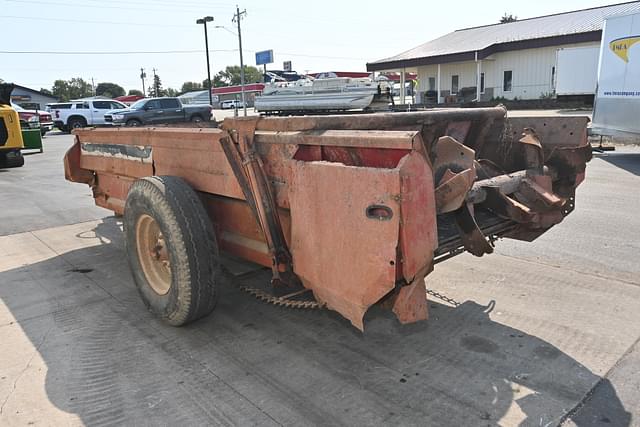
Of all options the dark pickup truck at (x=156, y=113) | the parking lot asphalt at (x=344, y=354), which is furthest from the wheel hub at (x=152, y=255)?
the dark pickup truck at (x=156, y=113)

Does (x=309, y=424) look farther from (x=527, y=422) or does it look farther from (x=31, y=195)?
(x=31, y=195)

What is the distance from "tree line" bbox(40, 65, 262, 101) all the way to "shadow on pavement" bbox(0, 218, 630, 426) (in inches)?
4187

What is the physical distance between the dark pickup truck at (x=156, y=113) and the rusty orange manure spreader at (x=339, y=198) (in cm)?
2248

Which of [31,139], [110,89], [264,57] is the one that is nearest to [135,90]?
[110,89]

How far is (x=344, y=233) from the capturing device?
2438 mm

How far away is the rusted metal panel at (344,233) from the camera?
88.8 inches

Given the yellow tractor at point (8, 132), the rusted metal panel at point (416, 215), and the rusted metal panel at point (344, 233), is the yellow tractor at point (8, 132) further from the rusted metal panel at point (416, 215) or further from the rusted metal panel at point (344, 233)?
Result: the rusted metal panel at point (416, 215)

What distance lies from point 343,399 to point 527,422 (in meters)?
0.91

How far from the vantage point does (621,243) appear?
5.19m

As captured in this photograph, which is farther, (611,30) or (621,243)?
(611,30)

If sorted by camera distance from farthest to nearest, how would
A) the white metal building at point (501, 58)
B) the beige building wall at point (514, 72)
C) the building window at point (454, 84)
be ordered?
the building window at point (454, 84), the beige building wall at point (514, 72), the white metal building at point (501, 58)

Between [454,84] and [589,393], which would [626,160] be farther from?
[454,84]

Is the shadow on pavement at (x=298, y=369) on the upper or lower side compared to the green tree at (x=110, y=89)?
lower

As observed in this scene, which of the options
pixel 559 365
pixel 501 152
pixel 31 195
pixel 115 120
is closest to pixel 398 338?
pixel 559 365
